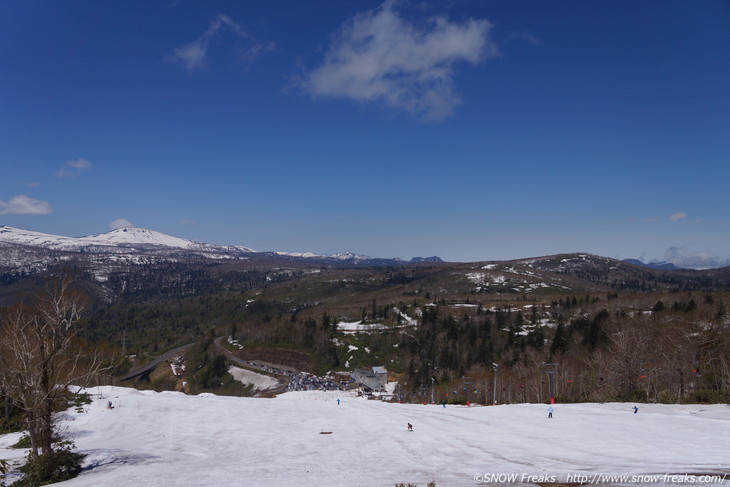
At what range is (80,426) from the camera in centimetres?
4456

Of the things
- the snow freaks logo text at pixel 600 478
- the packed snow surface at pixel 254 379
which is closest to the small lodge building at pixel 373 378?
the packed snow surface at pixel 254 379

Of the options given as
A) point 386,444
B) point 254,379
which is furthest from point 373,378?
point 386,444

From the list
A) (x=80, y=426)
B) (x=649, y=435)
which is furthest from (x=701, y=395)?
(x=80, y=426)

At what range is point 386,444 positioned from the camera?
34781 millimetres

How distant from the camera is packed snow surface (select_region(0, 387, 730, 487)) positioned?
80.1 feet

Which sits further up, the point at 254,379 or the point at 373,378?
the point at 373,378

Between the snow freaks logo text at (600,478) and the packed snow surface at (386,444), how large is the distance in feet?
1.74

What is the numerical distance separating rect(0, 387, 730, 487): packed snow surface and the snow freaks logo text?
1.74 feet

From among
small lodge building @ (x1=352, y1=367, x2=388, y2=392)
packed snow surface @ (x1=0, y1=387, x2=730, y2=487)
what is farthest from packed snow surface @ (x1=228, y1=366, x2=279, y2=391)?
packed snow surface @ (x1=0, y1=387, x2=730, y2=487)

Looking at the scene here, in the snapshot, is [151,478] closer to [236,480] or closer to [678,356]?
[236,480]

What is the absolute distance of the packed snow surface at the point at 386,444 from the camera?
24.4 metres

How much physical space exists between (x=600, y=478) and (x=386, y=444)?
57.8 feet

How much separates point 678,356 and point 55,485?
91004 millimetres

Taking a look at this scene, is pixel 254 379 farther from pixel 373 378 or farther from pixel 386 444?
pixel 386 444
